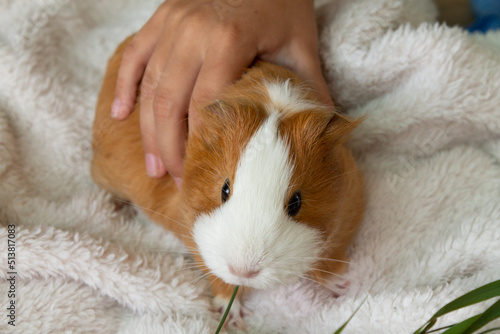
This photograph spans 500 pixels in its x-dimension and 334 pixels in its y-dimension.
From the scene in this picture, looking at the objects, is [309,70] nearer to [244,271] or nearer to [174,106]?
[174,106]

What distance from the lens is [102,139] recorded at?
1.57 metres

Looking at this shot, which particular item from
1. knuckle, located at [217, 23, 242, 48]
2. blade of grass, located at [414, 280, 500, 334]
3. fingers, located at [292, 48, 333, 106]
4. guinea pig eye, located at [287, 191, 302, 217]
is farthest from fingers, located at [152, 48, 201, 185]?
blade of grass, located at [414, 280, 500, 334]

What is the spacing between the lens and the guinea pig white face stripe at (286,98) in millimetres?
1062

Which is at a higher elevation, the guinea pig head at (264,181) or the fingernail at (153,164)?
the guinea pig head at (264,181)

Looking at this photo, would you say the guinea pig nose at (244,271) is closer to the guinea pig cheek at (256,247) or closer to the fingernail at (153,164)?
the guinea pig cheek at (256,247)

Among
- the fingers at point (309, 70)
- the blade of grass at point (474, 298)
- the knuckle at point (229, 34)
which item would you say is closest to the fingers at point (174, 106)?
the knuckle at point (229, 34)

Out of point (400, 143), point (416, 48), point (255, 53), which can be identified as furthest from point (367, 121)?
point (255, 53)

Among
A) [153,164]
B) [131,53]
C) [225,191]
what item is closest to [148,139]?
[153,164]

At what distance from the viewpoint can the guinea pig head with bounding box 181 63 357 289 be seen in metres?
0.90

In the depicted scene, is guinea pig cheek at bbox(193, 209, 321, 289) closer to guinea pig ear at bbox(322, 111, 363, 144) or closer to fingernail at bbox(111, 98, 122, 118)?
guinea pig ear at bbox(322, 111, 363, 144)

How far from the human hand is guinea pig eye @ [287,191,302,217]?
35cm

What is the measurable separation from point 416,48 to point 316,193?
769mm

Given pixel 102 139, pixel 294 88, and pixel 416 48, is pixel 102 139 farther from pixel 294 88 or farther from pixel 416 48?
pixel 416 48

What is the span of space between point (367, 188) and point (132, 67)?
0.90 m
